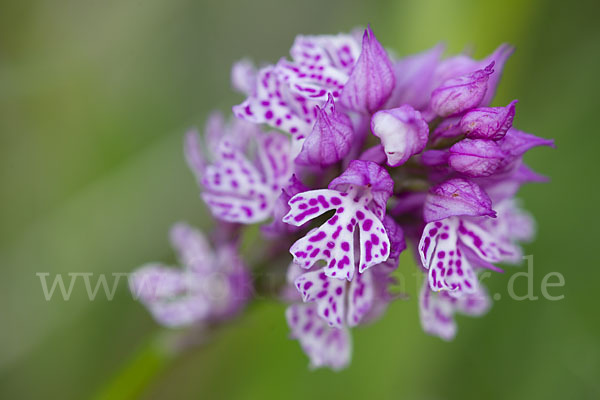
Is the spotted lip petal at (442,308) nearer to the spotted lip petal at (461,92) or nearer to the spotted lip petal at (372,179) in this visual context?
the spotted lip petal at (372,179)

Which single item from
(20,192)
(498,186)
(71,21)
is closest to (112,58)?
(71,21)

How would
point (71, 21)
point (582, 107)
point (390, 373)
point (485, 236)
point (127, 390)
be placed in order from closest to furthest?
point (485, 236), point (127, 390), point (390, 373), point (582, 107), point (71, 21)

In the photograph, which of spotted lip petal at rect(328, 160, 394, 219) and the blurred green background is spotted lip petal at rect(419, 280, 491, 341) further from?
the blurred green background

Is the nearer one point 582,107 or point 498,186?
point 498,186

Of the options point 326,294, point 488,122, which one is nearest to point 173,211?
point 326,294

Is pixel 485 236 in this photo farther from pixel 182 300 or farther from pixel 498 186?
pixel 182 300
